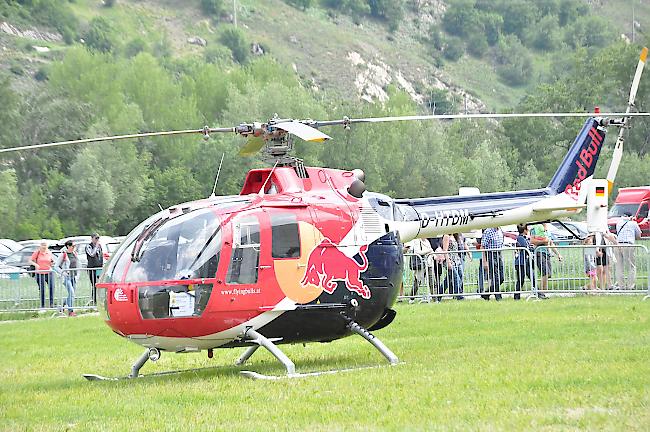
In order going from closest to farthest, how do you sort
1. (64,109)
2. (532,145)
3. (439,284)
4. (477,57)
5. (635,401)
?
(635,401) → (439,284) → (64,109) → (532,145) → (477,57)

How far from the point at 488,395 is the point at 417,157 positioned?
233ft

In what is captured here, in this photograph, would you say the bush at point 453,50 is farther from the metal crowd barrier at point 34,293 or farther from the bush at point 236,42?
the metal crowd barrier at point 34,293

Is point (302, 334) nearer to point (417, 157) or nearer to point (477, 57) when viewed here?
point (417, 157)

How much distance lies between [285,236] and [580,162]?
796 cm

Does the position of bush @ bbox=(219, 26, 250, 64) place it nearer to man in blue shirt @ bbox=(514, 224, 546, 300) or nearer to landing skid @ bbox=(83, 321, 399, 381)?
man in blue shirt @ bbox=(514, 224, 546, 300)

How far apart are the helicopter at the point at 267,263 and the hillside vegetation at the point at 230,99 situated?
169 ft

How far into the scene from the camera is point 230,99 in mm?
83688

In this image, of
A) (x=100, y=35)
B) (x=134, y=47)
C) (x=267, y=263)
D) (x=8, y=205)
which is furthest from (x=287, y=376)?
(x=100, y=35)

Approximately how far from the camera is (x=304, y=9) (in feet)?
532

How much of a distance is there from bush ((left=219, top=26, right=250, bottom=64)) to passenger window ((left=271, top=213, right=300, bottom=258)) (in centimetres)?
12509

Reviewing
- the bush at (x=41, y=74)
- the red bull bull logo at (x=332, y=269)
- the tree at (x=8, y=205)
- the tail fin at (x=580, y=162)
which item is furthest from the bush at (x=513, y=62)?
the red bull bull logo at (x=332, y=269)

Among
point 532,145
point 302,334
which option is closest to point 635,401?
point 302,334

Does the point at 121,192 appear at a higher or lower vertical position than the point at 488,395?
higher

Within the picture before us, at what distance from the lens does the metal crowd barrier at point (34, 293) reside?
2823cm
